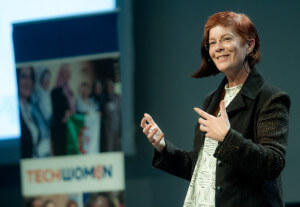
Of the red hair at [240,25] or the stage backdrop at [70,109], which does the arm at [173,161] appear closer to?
the red hair at [240,25]

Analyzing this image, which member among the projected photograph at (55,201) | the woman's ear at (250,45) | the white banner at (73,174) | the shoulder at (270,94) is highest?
the woman's ear at (250,45)

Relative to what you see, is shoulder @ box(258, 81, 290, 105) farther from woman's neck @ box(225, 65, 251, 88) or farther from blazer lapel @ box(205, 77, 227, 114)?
blazer lapel @ box(205, 77, 227, 114)

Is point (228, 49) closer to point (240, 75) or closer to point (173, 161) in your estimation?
point (240, 75)

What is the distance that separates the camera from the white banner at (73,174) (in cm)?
326

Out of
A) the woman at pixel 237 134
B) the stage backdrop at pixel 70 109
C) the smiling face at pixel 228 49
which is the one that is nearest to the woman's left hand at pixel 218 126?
the woman at pixel 237 134

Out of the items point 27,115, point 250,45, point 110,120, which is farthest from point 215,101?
point 27,115

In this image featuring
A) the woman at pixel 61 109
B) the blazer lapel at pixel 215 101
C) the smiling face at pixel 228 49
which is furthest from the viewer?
the woman at pixel 61 109

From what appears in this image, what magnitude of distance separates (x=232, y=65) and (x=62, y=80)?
203 cm

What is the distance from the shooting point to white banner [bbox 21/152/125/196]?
326 centimetres

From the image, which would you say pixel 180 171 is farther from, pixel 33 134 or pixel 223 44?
pixel 33 134

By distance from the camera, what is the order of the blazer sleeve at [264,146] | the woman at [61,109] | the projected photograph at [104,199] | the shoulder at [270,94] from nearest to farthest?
the blazer sleeve at [264,146] → the shoulder at [270,94] → the projected photograph at [104,199] → the woman at [61,109]

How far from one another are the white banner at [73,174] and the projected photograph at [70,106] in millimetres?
59

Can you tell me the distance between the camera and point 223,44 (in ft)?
5.51

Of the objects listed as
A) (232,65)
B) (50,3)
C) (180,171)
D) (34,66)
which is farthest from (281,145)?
(50,3)
